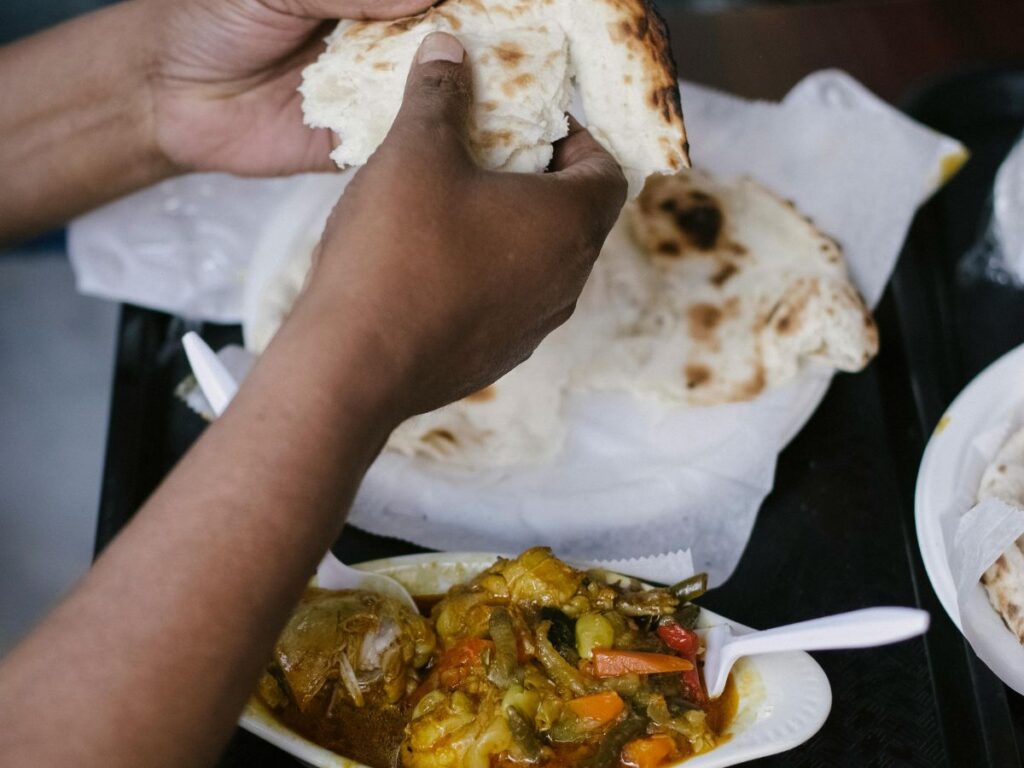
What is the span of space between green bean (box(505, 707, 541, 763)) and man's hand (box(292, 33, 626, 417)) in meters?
0.39

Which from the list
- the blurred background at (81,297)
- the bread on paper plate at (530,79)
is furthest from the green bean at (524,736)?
the blurred background at (81,297)

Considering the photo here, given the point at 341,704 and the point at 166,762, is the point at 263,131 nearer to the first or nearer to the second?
the point at 341,704

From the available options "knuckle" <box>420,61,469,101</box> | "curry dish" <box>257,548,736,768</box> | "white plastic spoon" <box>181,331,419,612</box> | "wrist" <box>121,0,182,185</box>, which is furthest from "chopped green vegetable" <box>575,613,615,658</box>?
"wrist" <box>121,0,182,185</box>

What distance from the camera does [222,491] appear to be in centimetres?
94

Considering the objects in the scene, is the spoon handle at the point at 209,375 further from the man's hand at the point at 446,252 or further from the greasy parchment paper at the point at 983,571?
the greasy parchment paper at the point at 983,571


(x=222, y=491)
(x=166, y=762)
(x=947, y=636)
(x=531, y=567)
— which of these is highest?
(x=222, y=491)

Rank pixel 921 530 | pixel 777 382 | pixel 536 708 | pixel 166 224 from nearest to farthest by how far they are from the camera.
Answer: pixel 536 708
pixel 921 530
pixel 777 382
pixel 166 224

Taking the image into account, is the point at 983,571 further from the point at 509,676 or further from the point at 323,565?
the point at 323,565

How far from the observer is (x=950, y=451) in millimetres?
1560

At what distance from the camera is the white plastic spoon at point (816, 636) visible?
1.09m

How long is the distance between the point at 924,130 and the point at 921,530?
3.47 ft

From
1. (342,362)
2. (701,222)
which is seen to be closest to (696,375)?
(701,222)

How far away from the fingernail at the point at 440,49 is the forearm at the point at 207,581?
0.44 metres

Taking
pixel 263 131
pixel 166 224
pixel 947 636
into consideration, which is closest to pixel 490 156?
pixel 263 131
